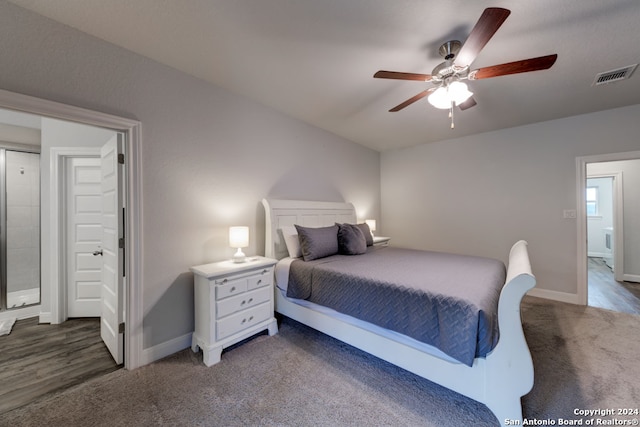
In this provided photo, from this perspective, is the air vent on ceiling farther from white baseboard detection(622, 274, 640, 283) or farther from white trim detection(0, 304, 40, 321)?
white trim detection(0, 304, 40, 321)

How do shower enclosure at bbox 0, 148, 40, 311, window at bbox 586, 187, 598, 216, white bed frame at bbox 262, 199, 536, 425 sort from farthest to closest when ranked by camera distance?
window at bbox 586, 187, 598, 216
shower enclosure at bbox 0, 148, 40, 311
white bed frame at bbox 262, 199, 536, 425

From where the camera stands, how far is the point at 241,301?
2.20 m

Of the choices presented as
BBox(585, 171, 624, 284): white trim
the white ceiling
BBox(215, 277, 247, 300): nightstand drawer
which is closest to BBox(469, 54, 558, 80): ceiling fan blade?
the white ceiling

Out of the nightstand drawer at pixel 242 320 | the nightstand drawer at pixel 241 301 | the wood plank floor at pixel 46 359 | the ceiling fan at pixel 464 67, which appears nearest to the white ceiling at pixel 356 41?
the ceiling fan at pixel 464 67

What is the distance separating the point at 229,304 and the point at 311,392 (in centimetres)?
99

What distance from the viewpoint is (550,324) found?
2631mm

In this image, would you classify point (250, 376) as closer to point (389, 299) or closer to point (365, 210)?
point (389, 299)

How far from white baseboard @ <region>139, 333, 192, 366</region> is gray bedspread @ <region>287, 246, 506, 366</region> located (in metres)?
1.06

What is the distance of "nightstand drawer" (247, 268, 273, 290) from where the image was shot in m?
2.29

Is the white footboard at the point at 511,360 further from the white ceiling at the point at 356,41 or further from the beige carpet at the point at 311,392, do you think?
the white ceiling at the point at 356,41

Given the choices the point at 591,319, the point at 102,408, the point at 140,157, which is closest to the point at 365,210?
the point at 591,319

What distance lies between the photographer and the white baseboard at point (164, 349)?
1.98 metres

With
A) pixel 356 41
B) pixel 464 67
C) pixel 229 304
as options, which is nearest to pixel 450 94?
pixel 464 67

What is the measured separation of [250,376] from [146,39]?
2748 millimetres
